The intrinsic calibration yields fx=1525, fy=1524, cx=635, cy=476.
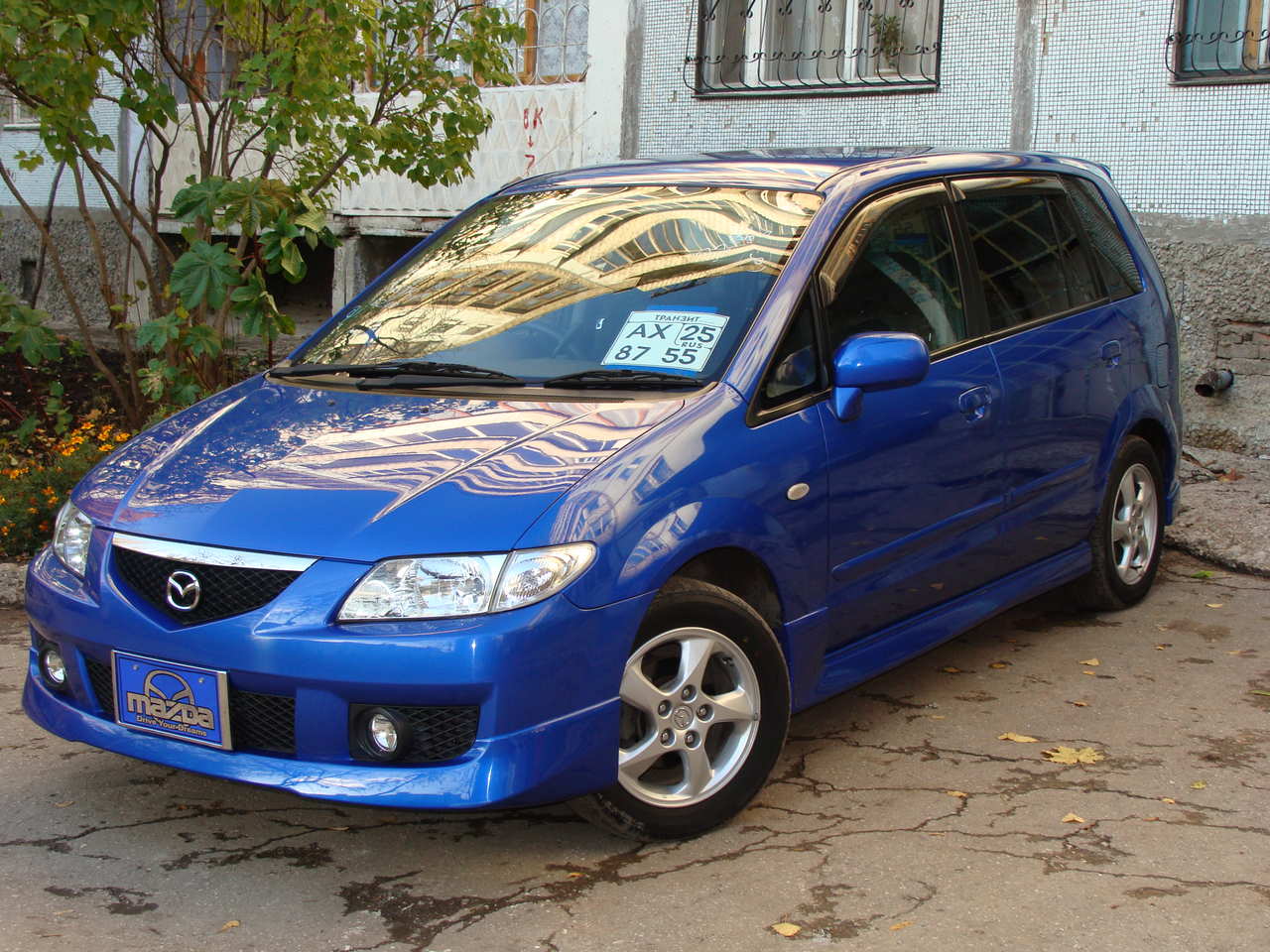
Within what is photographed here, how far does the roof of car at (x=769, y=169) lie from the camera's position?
4586mm

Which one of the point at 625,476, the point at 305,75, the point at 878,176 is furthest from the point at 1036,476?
the point at 305,75

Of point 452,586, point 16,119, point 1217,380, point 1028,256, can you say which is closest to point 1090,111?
point 1217,380

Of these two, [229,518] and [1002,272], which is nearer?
[229,518]

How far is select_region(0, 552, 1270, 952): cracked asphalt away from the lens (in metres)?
3.25

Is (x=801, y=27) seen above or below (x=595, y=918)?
above

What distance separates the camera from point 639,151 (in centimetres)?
1132

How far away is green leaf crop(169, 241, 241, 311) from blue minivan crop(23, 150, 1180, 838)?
2.05 m

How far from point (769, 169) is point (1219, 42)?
5336 millimetres

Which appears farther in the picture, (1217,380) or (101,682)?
(1217,380)

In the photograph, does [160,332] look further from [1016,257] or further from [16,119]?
[16,119]

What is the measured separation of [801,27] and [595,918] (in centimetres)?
837

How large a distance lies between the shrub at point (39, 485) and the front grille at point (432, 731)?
3.75m

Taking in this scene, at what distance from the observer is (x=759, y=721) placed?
12.5 feet

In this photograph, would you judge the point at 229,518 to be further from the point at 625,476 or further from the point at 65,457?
the point at 65,457
